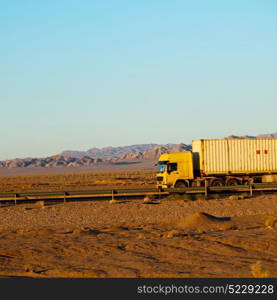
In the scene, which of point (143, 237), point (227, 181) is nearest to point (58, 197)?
point (227, 181)

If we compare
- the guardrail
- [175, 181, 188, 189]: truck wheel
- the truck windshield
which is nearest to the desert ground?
the guardrail

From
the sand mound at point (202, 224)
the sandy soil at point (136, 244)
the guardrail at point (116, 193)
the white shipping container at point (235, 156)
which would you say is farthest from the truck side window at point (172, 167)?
the sand mound at point (202, 224)

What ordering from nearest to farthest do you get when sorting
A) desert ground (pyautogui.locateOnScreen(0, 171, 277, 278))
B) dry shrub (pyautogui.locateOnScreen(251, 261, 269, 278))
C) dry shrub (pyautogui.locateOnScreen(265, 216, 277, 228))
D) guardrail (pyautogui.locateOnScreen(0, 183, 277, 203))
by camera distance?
dry shrub (pyautogui.locateOnScreen(251, 261, 269, 278))
desert ground (pyautogui.locateOnScreen(0, 171, 277, 278))
dry shrub (pyautogui.locateOnScreen(265, 216, 277, 228))
guardrail (pyautogui.locateOnScreen(0, 183, 277, 203))

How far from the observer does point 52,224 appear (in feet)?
84.4

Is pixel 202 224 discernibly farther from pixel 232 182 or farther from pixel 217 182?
pixel 232 182

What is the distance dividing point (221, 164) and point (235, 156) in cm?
126

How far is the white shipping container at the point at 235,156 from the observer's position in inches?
1586

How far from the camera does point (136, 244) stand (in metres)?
17.5

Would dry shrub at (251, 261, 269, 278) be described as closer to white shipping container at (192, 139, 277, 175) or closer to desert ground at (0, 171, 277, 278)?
desert ground at (0, 171, 277, 278)

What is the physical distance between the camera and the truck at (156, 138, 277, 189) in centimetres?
3931

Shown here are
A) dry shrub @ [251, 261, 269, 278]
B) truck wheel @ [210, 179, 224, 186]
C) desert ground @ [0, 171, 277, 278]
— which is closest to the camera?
dry shrub @ [251, 261, 269, 278]

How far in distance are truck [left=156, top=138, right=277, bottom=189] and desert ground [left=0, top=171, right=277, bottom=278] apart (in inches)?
356
